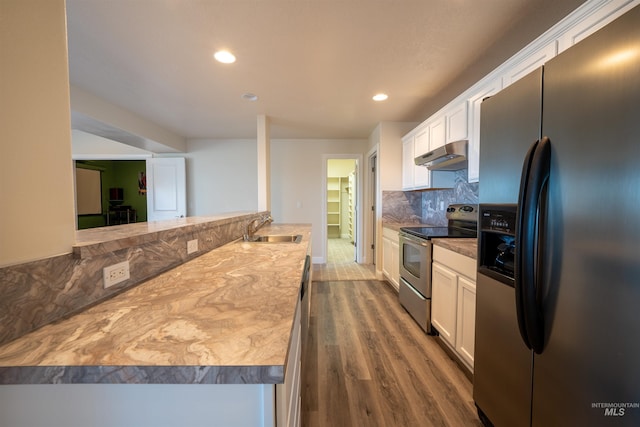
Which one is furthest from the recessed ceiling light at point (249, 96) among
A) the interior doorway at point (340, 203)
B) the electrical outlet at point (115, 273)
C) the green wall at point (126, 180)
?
the green wall at point (126, 180)

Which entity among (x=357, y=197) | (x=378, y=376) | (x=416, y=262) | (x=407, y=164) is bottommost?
(x=378, y=376)

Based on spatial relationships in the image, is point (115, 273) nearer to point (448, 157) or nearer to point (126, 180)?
point (448, 157)

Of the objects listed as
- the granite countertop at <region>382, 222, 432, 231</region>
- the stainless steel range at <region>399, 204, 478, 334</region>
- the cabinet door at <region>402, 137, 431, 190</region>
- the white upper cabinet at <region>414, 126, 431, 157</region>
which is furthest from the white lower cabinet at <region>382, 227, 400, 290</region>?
the white upper cabinet at <region>414, 126, 431, 157</region>

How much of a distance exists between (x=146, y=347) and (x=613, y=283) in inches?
49.2

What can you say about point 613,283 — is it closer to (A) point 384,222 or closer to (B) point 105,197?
(A) point 384,222

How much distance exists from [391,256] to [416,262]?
878 mm

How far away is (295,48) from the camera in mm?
1896

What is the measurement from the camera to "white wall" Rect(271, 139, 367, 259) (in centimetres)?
471

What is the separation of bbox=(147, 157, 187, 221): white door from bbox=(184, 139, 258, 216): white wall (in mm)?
167

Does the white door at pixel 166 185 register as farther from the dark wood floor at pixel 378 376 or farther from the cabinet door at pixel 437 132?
the cabinet door at pixel 437 132

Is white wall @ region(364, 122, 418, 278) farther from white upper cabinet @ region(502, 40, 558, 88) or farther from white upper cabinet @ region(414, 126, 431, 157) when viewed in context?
white upper cabinet @ region(502, 40, 558, 88)

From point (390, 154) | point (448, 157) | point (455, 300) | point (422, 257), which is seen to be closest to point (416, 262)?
point (422, 257)

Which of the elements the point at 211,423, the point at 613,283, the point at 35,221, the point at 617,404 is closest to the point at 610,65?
the point at 613,283

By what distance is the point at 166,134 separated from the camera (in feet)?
13.6
